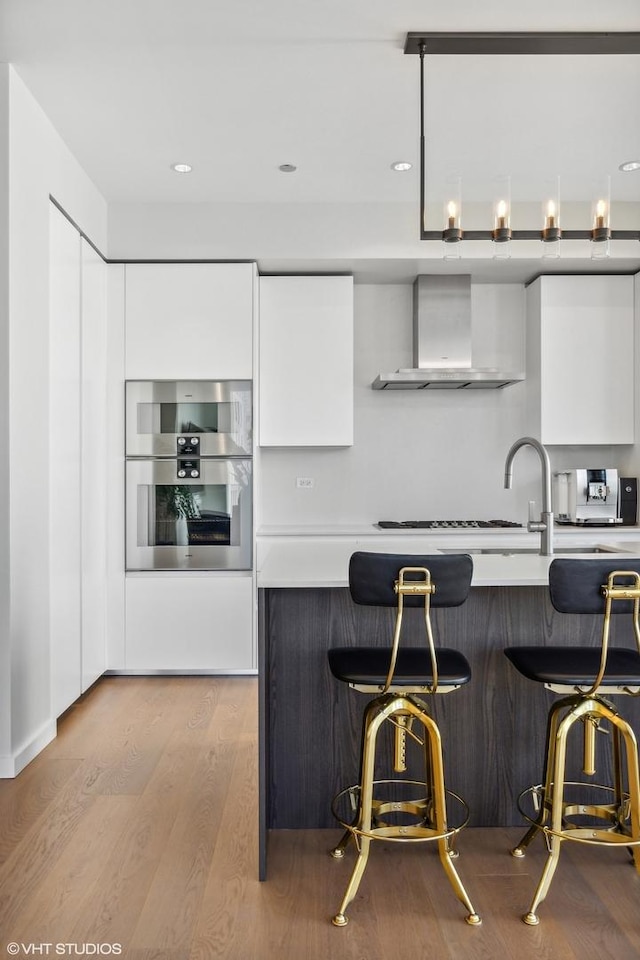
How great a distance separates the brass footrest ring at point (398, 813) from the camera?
1986 mm

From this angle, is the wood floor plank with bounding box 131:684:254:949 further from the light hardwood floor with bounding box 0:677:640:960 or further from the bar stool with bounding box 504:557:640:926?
the bar stool with bounding box 504:557:640:926

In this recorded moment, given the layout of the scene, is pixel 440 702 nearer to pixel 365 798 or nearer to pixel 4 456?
pixel 365 798

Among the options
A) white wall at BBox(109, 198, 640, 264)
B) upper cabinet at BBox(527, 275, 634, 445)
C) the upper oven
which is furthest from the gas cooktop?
white wall at BBox(109, 198, 640, 264)

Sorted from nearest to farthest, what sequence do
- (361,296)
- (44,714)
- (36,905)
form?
(36,905)
(44,714)
(361,296)

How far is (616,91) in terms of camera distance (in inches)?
120

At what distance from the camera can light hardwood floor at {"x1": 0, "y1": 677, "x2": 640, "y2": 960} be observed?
1.83 meters

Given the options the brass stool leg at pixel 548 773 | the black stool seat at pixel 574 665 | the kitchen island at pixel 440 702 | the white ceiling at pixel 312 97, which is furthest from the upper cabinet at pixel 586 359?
the brass stool leg at pixel 548 773

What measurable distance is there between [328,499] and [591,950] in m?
3.33

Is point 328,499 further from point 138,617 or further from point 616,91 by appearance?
point 616,91

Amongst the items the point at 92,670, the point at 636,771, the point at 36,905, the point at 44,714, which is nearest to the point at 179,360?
the point at 92,670

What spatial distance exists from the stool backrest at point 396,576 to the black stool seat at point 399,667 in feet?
0.69

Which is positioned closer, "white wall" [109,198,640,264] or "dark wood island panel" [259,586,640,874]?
"dark wood island panel" [259,586,640,874]

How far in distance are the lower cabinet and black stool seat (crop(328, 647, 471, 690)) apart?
82.0 inches

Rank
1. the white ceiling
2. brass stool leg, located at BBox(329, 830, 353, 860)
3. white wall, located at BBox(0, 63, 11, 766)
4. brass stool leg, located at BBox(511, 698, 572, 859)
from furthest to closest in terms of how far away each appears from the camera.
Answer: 1. white wall, located at BBox(0, 63, 11, 766)
2. the white ceiling
3. brass stool leg, located at BBox(329, 830, 353, 860)
4. brass stool leg, located at BBox(511, 698, 572, 859)
